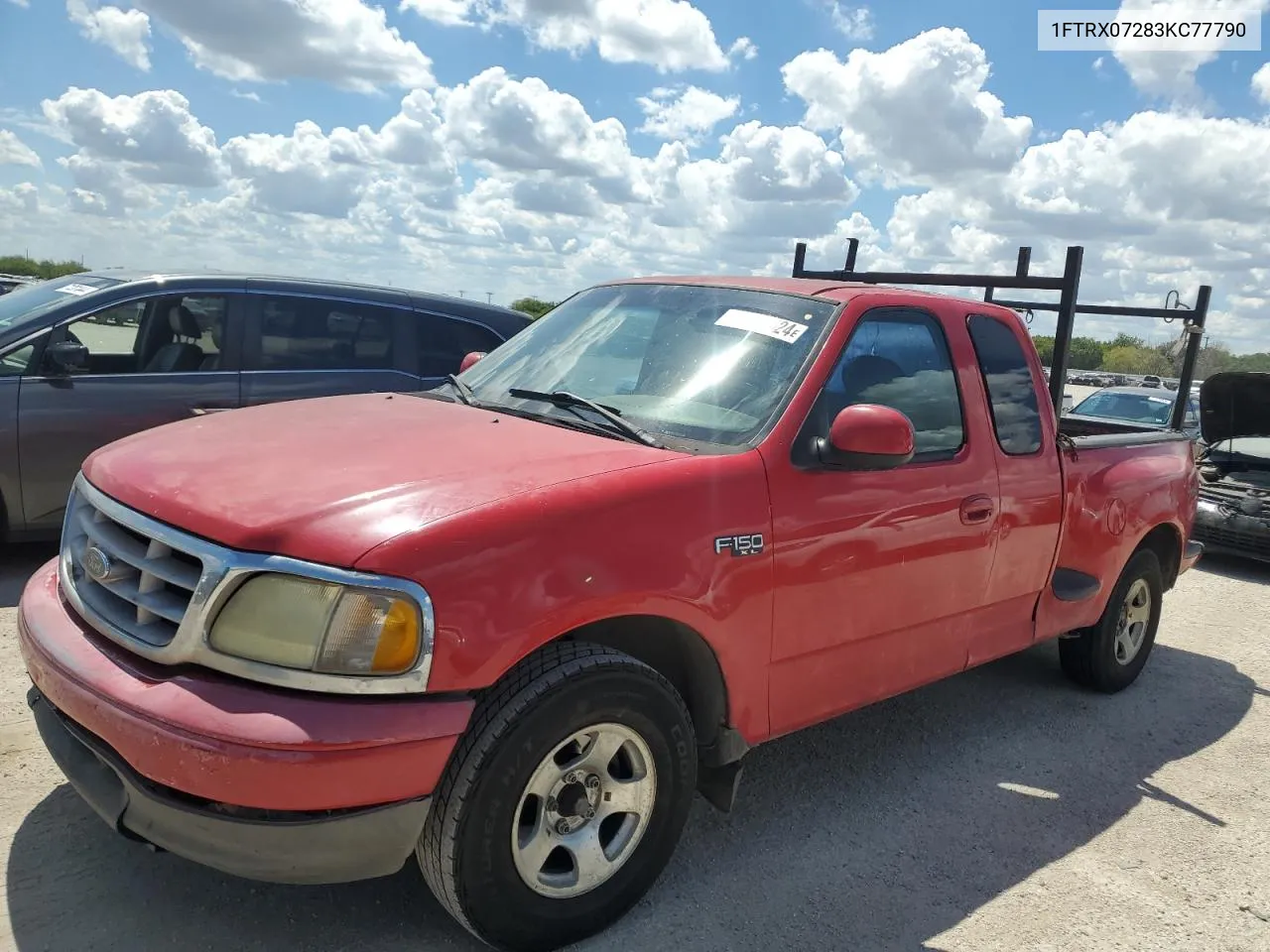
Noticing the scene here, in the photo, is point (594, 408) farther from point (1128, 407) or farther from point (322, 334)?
point (1128, 407)

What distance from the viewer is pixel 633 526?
2.67m

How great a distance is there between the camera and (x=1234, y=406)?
840 centimetres

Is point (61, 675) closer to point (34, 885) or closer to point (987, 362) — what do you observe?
point (34, 885)

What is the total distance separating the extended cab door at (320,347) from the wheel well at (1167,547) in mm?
4679

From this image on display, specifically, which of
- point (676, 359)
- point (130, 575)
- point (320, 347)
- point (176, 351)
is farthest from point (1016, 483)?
point (176, 351)

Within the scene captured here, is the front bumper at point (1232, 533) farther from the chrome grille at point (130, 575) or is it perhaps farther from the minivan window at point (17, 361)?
the minivan window at point (17, 361)

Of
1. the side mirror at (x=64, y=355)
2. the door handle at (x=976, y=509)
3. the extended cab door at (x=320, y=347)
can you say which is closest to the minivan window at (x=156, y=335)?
the side mirror at (x=64, y=355)

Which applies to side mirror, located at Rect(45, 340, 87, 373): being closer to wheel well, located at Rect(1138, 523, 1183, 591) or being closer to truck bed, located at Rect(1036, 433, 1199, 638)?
truck bed, located at Rect(1036, 433, 1199, 638)

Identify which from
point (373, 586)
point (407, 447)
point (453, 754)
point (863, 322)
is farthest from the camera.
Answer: point (863, 322)

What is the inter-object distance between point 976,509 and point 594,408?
1604mm

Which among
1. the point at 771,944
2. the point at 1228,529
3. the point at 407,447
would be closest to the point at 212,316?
the point at 407,447

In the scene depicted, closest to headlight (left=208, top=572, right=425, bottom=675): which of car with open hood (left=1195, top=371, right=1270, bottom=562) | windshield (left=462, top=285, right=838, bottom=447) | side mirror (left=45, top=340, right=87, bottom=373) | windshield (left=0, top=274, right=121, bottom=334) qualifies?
windshield (left=462, top=285, right=838, bottom=447)

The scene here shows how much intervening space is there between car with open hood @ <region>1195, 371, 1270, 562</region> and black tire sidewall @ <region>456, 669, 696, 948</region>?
746 cm

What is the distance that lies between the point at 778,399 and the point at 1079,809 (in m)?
2.17
